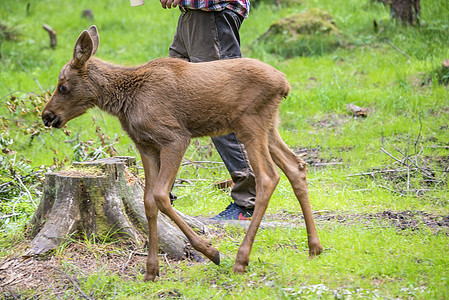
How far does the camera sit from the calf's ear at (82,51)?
437 cm

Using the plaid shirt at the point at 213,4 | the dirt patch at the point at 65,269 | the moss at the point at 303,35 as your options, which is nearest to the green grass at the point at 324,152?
the dirt patch at the point at 65,269

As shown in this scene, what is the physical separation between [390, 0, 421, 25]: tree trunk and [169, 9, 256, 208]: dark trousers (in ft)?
25.3

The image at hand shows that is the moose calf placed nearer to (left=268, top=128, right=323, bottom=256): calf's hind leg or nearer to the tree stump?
(left=268, top=128, right=323, bottom=256): calf's hind leg

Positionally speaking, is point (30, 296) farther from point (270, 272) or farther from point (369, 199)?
point (369, 199)

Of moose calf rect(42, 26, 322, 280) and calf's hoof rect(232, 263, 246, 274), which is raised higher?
moose calf rect(42, 26, 322, 280)

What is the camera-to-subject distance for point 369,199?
244 inches

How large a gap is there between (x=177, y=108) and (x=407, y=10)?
9104 mm

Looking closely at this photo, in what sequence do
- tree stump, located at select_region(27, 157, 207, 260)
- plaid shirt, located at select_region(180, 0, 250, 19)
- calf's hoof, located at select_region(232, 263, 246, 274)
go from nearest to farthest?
calf's hoof, located at select_region(232, 263, 246, 274) < tree stump, located at select_region(27, 157, 207, 260) < plaid shirt, located at select_region(180, 0, 250, 19)

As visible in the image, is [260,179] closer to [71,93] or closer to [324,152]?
[71,93]

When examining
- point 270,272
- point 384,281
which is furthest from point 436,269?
point 270,272

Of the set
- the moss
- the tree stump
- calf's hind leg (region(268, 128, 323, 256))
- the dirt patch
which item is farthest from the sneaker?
the moss

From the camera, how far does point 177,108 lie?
173 inches

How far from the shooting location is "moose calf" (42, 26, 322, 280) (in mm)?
4305

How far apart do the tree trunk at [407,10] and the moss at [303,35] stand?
139 cm
